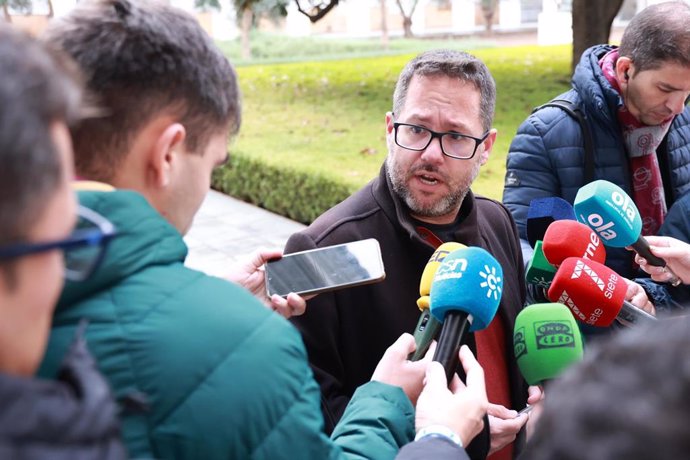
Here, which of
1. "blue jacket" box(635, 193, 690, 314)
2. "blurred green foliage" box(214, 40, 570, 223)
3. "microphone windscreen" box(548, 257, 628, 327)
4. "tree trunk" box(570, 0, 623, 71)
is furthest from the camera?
"tree trunk" box(570, 0, 623, 71)

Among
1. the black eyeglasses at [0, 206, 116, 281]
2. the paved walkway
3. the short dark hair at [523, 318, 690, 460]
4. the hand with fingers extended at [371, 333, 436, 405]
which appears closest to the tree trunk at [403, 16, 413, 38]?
the paved walkway

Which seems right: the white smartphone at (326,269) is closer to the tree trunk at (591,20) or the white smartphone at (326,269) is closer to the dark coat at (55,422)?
the dark coat at (55,422)

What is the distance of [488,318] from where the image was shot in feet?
6.36

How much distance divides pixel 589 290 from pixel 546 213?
0.49 metres

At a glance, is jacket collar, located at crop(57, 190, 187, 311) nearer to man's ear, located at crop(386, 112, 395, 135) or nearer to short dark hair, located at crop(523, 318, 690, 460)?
short dark hair, located at crop(523, 318, 690, 460)

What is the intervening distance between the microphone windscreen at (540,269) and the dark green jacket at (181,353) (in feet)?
4.44

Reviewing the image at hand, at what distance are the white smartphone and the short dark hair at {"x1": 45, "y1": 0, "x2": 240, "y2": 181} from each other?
72 cm

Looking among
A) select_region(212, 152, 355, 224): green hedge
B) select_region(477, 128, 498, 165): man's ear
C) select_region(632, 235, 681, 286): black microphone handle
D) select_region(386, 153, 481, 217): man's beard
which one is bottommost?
select_region(212, 152, 355, 224): green hedge

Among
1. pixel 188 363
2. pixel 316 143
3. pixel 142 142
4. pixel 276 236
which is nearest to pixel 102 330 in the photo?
pixel 188 363

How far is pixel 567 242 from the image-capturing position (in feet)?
7.75

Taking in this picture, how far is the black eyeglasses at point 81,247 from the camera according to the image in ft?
3.05

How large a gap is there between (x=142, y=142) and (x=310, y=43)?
72.0ft

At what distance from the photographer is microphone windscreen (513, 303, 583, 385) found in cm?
203

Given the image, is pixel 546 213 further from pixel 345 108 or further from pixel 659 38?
pixel 345 108
